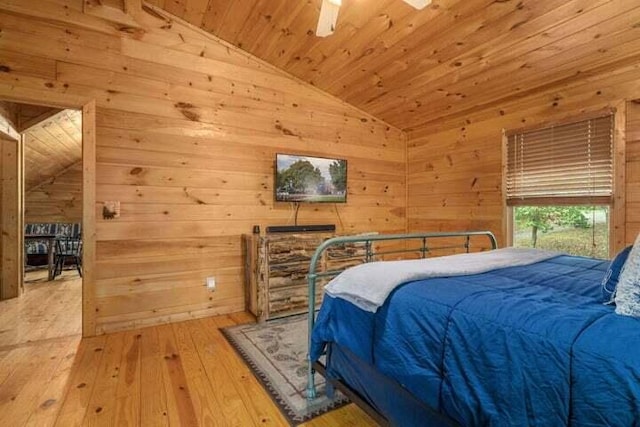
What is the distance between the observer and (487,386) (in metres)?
0.97

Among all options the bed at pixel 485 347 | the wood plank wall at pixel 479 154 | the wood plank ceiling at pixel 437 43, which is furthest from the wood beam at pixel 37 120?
the wood plank wall at pixel 479 154

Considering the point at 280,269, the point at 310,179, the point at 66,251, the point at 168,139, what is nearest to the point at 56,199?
the point at 66,251

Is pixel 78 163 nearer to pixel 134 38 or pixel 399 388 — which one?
pixel 134 38

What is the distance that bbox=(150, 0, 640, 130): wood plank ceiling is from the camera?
2.28 metres

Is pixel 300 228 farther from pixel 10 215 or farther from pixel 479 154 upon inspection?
pixel 10 215

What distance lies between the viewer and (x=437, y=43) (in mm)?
2750

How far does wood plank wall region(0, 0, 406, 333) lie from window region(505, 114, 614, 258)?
88.0 inches

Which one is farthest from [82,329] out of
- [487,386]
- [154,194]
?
[487,386]

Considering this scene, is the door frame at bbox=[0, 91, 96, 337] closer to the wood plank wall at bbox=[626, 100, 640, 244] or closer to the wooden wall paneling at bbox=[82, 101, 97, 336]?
the wooden wall paneling at bbox=[82, 101, 97, 336]

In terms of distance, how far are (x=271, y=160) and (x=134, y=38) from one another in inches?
68.3

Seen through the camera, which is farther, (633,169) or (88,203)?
(88,203)

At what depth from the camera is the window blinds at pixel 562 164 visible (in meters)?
2.72

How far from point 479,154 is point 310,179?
2.00 m

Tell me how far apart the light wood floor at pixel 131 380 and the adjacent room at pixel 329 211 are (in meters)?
0.02
